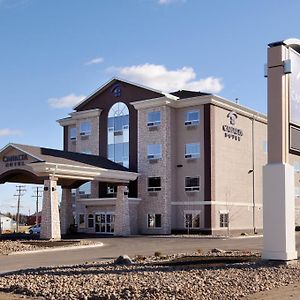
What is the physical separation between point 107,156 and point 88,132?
3.52 meters

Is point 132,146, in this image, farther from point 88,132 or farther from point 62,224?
point 62,224

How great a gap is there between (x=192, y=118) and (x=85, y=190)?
42.1ft

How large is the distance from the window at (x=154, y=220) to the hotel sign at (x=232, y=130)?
30.8ft

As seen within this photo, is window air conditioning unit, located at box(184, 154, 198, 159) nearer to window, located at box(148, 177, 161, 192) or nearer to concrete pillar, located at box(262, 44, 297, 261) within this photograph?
window, located at box(148, 177, 161, 192)

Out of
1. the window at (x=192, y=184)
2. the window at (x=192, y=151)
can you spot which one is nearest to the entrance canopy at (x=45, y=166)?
the window at (x=192, y=184)

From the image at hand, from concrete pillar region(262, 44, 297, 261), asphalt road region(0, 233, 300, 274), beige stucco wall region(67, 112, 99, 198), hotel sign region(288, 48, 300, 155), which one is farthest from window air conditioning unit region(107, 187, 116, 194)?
concrete pillar region(262, 44, 297, 261)

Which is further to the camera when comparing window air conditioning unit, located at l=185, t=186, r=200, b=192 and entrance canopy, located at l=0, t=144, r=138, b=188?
window air conditioning unit, located at l=185, t=186, r=200, b=192

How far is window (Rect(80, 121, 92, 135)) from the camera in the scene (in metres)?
54.5

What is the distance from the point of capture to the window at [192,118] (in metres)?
48.2

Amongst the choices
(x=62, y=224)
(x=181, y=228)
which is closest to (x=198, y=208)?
(x=181, y=228)

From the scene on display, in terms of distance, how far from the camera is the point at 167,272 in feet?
47.0

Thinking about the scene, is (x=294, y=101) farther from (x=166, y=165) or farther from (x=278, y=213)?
(x=166, y=165)

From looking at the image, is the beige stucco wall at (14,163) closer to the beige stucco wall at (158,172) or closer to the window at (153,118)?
the beige stucco wall at (158,172)

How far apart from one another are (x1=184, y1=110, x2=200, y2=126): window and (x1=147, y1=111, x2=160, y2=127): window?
247 centimetres
